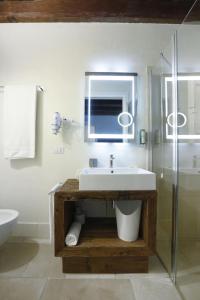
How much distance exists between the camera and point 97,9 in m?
2.30

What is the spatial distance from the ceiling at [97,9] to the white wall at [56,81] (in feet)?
0.76

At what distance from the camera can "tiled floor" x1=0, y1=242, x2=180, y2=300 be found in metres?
1.65

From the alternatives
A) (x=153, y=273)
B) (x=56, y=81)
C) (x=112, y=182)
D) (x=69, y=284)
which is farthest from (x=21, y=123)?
(x=153, y=273)

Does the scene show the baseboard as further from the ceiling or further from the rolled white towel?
the ceiling

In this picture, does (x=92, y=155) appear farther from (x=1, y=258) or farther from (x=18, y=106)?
(x=1, y=258)

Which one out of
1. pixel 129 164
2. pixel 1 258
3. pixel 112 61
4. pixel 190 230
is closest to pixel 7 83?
pixel 112 61

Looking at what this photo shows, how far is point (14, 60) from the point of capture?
2623 millimetres

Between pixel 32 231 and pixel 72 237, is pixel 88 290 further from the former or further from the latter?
pixel 32 231

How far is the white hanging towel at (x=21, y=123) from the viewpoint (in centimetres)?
254

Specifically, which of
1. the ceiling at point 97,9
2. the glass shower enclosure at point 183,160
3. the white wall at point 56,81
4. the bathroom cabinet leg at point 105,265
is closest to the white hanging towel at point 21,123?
the white wall at point 56,81

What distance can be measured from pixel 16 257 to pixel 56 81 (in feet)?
6.38

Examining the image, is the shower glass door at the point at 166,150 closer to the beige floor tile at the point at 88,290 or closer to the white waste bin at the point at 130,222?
the white waste bin at the point at 130,222

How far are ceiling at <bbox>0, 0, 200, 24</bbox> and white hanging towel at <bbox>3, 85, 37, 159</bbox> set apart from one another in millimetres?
772

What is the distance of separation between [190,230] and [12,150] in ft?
6.50
